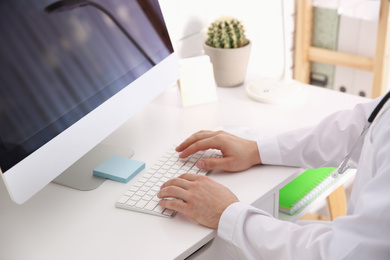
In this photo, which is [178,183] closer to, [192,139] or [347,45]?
[192,139]

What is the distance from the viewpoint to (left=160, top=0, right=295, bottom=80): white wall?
5.74 feet

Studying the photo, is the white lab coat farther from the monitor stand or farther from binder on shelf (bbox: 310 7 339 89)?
binder on shelf (bbox: 310 7 339 89)

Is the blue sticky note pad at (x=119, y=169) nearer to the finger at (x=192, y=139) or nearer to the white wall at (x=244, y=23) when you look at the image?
the finger at (x=192, y=139)

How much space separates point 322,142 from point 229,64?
1.53ft

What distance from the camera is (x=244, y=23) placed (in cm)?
210

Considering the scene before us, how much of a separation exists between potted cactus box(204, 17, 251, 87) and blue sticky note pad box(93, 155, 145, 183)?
53 centimetres

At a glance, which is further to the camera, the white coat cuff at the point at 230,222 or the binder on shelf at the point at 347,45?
the binder on shelf at the point at 347,45

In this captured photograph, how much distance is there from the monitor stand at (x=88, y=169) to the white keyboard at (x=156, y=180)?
10cm

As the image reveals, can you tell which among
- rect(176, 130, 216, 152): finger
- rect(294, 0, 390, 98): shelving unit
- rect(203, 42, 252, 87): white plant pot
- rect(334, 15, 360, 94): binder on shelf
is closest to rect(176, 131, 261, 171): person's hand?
rect(176, 130, 216, 152): finger

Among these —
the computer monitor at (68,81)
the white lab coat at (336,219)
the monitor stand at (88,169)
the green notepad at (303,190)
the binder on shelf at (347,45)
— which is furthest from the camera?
the binder on shelf at (347,45)

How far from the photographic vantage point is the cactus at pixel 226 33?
1631mm

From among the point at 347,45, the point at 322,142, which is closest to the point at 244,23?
the point at 347,45

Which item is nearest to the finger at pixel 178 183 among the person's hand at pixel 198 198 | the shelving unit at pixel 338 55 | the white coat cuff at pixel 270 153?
the person's hand at pixel 198 198

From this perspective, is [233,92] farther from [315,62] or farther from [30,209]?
[315,62]
